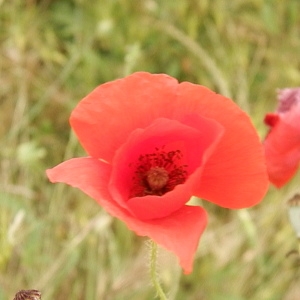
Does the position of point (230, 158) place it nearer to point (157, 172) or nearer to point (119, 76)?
point (157, 172)

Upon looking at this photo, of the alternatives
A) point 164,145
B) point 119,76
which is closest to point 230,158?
point 164,145

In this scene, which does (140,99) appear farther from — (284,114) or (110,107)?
(284,114)

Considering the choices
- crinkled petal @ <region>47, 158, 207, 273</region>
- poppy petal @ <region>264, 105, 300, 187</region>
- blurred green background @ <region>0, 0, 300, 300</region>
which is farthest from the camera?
blurred green background @ <region>0, 0, 300, 300</region>

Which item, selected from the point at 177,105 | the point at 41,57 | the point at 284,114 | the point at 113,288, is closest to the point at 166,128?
the point at 177,105

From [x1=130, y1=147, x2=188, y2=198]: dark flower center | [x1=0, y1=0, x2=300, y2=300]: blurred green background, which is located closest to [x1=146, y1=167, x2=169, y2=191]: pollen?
[x1=130, y1=147, x2=188, y2=198]: dark flower center

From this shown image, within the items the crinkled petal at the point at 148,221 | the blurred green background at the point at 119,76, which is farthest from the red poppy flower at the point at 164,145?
the blurred green background at the point at 119,76

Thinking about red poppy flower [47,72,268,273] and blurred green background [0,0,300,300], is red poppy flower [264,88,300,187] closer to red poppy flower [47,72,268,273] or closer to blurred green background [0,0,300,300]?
red poppy flower [47,72,268,273]
